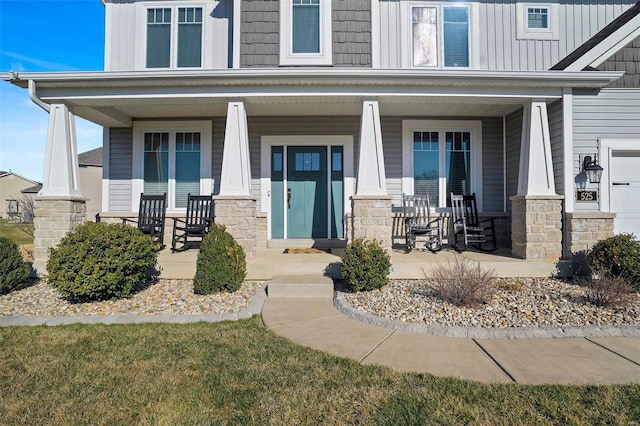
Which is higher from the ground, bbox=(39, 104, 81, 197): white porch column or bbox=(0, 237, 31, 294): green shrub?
bbox=(39, 104, 81, 197): white porch column

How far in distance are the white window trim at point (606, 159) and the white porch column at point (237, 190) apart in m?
5.74

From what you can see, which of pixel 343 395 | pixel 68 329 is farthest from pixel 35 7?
pixel 343 395

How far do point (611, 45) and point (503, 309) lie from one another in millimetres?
5119

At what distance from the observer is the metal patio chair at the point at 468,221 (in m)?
6.49

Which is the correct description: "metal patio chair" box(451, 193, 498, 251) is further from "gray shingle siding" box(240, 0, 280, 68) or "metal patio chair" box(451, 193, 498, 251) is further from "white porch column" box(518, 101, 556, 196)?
"gray shingle siding" box(240, 0, 280, 68)

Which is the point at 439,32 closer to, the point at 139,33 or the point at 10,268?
the point at 139,33

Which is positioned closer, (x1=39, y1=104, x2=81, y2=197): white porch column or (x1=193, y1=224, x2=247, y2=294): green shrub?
(x1=193, y1=224, x2=247, y2=294): green shrub

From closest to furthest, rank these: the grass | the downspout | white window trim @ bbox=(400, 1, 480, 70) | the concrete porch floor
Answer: the grass → the concrete porch floor → the downspout → white window trim @ bbox=(400, 1, 480, 70)

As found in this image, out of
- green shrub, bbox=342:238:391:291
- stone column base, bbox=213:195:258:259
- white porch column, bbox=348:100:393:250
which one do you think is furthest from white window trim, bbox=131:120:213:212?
green shrub, bbox=342:238:391:291

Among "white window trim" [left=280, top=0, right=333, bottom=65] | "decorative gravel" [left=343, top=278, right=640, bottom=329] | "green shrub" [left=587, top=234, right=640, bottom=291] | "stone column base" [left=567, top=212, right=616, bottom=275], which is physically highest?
"white window trim" [left=280, top=0, right=333, bottom=65]

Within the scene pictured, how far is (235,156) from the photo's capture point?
218 inches

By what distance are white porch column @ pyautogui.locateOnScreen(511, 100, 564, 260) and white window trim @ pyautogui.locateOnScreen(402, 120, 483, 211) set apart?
1432 millimetres

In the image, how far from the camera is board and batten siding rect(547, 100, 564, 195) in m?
5.51

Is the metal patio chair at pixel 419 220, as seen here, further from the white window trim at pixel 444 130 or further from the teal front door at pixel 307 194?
the teal front door at pixel 307 194
